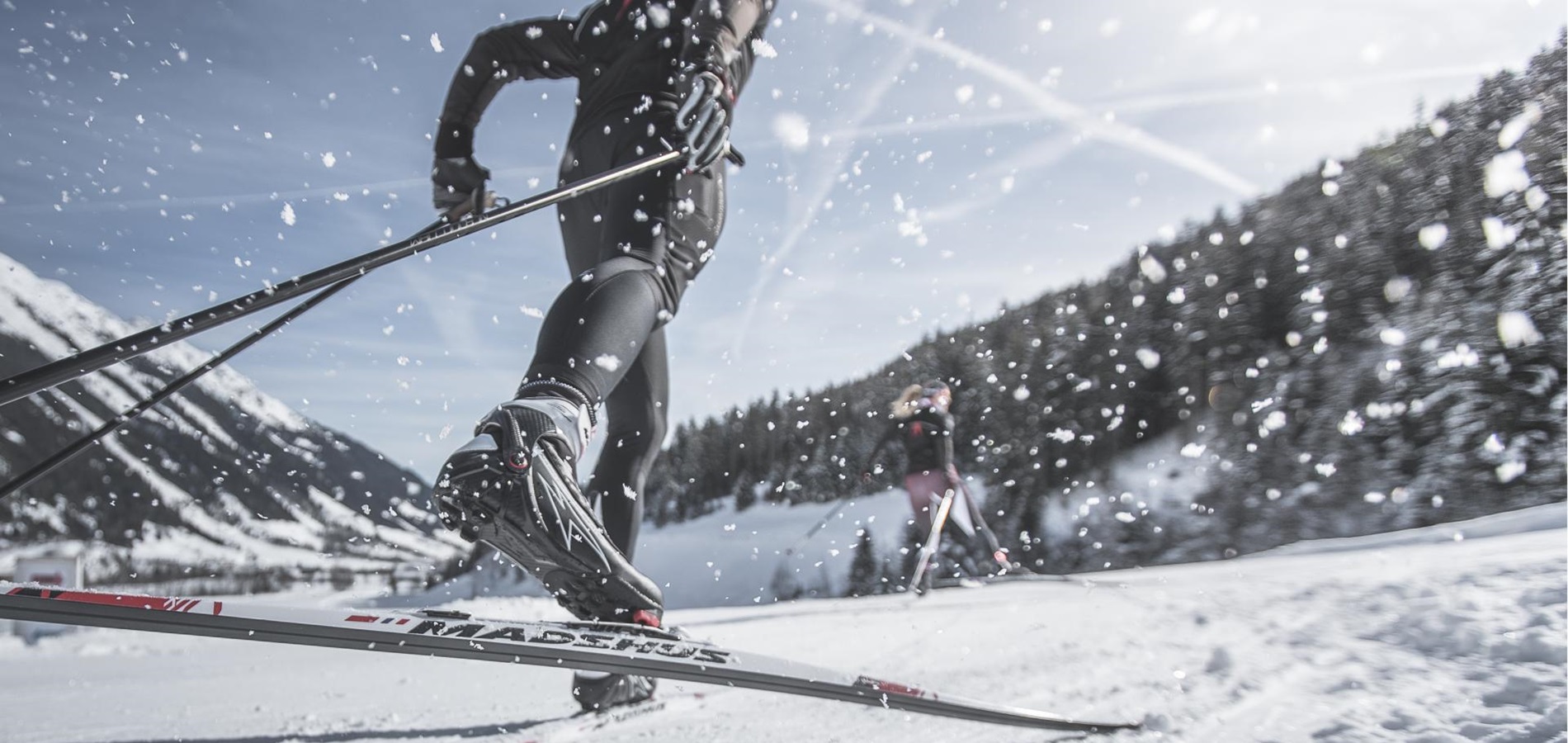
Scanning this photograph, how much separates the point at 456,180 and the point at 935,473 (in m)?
3.02

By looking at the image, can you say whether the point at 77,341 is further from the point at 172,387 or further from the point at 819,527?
the point at 819,527

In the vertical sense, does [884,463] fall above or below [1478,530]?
above

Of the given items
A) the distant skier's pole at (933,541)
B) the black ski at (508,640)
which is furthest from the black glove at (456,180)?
the distant skier's pole at (933,541)

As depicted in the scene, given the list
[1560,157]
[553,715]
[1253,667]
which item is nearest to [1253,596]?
[1253,667]

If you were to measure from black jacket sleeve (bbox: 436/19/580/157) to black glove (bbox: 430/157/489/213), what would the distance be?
20mm

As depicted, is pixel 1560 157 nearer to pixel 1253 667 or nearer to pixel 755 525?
pixel 1253 667

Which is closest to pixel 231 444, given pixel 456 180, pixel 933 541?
pixel 456 180

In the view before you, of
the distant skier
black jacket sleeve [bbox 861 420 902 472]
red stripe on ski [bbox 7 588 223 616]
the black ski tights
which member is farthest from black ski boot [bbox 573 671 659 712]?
black jacket sleeve [bbox 861 420 902 472]

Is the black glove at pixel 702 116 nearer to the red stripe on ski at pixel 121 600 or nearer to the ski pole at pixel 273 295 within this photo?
the ski pole at pixel 273 295

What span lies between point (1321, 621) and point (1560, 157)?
2.25 meters

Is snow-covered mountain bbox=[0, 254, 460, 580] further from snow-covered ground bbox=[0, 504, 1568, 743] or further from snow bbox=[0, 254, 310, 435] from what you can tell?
snow-covered ground bbox=[0, 504, 1568, 743]

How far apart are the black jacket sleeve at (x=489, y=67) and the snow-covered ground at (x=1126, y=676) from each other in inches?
39.8

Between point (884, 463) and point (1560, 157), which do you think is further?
point (884, 463)

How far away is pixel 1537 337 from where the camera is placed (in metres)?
2.51
